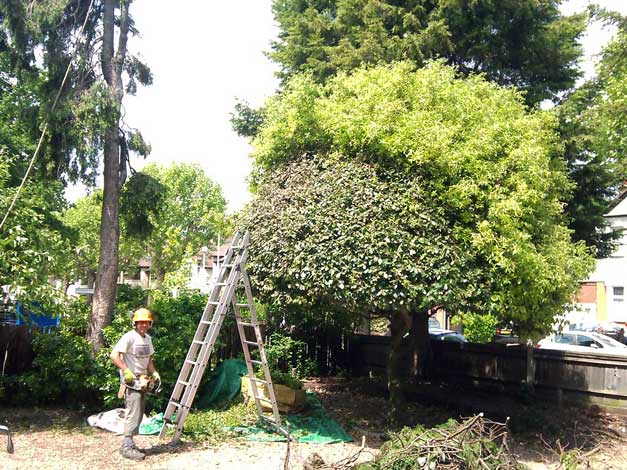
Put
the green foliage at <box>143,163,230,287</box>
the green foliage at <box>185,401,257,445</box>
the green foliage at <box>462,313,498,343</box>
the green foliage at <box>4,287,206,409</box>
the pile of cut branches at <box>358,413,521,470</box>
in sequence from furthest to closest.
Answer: the green foliage at <box>143,163,230,287</box> < the green foliage at <box>462,313,498,343</box> < the green foliage at <box>4,287,206,409</box> < the green foliage at <box>185,401,257,445</box> < the pile of cut branches at <box>358,413,521,470</box>

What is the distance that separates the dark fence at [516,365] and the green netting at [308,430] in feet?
15.4

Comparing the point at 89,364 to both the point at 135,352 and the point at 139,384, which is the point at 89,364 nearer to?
the point at 135,352

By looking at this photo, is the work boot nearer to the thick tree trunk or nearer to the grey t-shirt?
the grey t-shirt

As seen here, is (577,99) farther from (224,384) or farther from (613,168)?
(224,384)

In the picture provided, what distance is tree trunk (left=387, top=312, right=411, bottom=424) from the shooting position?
382 inches

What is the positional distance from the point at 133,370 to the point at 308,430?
2.96 metres

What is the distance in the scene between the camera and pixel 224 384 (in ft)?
33.9

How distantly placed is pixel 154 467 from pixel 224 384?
3.52 meters

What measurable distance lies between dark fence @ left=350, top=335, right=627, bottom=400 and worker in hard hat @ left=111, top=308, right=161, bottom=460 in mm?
7968

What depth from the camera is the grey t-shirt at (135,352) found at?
7.29m

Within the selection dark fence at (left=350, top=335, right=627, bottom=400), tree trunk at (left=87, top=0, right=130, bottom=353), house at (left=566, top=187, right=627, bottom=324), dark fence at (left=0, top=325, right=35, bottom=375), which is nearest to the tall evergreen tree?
tree trunk at (left=87, top=0, right=130, bottom=353)

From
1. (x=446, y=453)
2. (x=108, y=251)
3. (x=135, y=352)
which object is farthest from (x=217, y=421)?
(x=446, y=453)

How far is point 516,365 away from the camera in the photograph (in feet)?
40.9

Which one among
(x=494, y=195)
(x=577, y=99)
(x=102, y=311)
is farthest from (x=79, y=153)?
(x=577, y=99)
